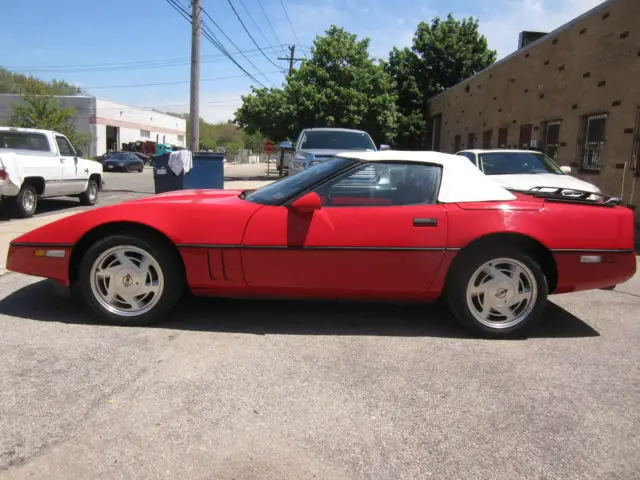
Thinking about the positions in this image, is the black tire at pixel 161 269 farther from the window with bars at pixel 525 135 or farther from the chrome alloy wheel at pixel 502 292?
the window with bars at pixel 525 135

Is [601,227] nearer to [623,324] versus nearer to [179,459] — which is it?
[623,324]

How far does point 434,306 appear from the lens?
4.86m

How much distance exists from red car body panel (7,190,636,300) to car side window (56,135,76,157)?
316 inches

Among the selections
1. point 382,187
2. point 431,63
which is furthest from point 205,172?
point 431,63

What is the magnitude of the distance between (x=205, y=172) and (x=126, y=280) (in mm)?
8434

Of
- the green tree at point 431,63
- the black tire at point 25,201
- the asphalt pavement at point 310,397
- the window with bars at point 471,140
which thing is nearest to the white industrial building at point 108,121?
the green tree at point 431,63

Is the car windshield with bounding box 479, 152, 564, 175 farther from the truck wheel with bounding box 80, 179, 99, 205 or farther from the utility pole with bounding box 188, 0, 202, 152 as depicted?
the utility pole with bounding box 188, 0, 202, 152

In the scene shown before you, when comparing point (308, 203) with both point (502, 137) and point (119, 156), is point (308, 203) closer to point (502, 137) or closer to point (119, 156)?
point (502, 137)

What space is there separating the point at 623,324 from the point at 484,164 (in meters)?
5.25

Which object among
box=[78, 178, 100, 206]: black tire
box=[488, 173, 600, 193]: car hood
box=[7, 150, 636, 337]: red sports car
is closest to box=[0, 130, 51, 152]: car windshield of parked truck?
box=[78, 178, 100, 206]: black tire

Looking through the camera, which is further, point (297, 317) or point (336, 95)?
point (336, 95)

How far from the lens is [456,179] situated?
13.3 ft

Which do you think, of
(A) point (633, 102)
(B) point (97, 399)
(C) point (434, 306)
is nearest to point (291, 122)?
(A) point (633, 102)

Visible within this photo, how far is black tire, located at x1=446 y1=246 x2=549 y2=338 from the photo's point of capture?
393 cm
